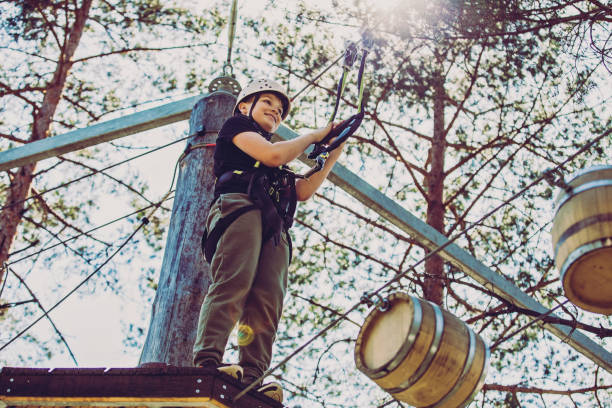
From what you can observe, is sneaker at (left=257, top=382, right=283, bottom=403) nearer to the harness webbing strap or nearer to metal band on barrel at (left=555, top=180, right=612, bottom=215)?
the harness webbing strap

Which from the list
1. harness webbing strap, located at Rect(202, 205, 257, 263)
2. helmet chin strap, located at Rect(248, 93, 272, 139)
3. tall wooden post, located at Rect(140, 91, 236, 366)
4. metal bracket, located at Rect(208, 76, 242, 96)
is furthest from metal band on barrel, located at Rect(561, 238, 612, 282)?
metal bracket, located at Rect(208, 76, 242, 96)

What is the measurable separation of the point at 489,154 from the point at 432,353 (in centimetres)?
639

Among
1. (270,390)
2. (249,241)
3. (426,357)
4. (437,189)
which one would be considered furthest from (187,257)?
(437,189)

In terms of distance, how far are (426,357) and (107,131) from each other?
2902 mm

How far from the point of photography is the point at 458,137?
9281 millimetres

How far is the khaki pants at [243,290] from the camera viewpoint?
336 cm

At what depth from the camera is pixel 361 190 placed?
4.84 metres

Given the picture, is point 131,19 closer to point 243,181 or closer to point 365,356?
point 243,181

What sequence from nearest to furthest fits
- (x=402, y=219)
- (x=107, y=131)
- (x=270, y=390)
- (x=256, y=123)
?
(x=270, y=390) → (x=256, y=123) → (x=402, y=219) → (x=107, y=131)

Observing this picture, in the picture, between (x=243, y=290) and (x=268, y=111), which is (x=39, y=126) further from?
(x=243, y=290)

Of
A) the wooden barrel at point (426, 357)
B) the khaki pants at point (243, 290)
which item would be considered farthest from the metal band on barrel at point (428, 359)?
the khaki pants at point (243, 290)

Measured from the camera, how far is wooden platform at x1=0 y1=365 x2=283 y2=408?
2.94m

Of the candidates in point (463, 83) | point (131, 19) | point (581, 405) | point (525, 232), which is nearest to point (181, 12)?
point (131, 19)

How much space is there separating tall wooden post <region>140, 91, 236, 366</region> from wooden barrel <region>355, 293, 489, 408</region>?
4.07 ft
